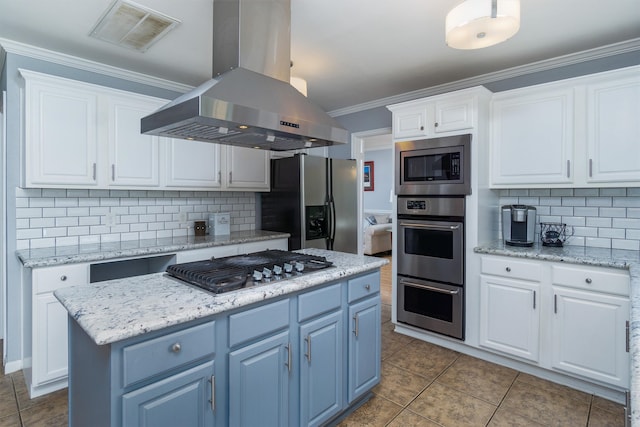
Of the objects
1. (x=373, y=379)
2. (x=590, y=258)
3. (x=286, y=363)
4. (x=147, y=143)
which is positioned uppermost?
(x=147, y=143)

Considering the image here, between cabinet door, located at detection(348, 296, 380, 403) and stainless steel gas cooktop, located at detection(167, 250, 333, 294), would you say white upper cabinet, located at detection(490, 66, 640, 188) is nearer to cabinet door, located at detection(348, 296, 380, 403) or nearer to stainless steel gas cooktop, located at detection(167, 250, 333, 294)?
cabinet door, located at detection(348, 296, 380, 403)

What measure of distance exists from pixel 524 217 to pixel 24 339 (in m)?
4.05

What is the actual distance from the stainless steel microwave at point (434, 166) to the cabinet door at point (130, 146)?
230 centimetres

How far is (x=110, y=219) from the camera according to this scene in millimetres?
Answer: 3154

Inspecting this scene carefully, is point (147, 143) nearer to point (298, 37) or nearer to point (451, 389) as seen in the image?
point (298, 37)

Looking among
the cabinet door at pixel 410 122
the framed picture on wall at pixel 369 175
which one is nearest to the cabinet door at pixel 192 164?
the cabinet door at pixel 410 122

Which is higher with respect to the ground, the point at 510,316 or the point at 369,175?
the point at 369,175

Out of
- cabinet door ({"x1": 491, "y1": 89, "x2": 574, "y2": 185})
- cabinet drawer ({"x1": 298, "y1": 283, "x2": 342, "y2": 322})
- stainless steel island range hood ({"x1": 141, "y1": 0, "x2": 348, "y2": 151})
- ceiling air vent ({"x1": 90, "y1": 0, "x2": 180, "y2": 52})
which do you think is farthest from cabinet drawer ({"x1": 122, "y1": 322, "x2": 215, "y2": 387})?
cabinet door ({"x1": 491, "y1": 89, "x2": 574, "y2": 185})

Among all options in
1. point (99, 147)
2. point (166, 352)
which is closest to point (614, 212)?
point (166, 352)

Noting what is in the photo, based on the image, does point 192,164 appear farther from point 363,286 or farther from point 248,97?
point 363,286

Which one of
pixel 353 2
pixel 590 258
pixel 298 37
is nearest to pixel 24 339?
pixel 298 37

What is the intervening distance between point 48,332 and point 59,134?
4.75ft

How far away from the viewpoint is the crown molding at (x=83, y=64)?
2677 mm

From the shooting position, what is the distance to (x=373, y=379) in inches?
89.7
